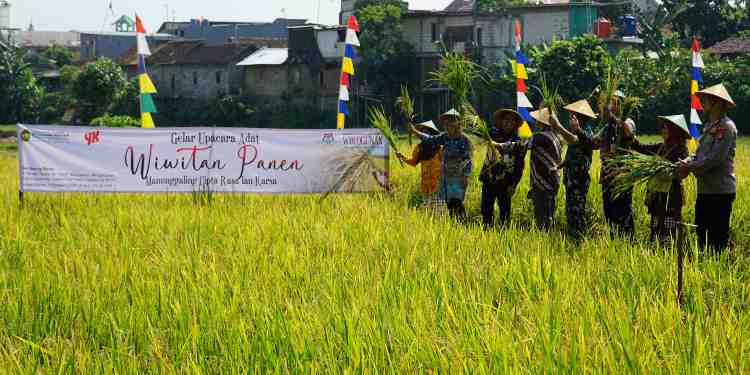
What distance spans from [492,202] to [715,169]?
2.28 m

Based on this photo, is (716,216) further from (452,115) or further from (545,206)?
(452,115)

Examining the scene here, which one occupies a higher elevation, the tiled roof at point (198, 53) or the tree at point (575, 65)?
the tiled roof at point (198, 53)

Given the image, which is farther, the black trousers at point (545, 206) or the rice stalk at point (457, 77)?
the rice stalk at point (457, 77)

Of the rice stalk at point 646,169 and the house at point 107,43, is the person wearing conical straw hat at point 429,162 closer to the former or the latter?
the rice stalk at point 646,169

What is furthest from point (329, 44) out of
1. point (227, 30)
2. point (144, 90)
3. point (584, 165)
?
point (584, 165)

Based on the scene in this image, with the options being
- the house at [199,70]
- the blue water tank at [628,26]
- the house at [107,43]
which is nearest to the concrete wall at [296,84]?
the house at [199,70]

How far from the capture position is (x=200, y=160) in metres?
10.0

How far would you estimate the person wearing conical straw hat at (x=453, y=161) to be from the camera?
8.30 meters

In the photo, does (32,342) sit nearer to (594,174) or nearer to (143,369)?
(143,369)

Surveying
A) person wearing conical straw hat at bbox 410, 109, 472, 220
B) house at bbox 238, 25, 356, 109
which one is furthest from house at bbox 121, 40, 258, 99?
person wearing conical straw hat at bbox 410, 109, 472, 220

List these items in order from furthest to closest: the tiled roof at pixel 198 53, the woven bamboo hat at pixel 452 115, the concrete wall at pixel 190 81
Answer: the tiled roof at pixel 198 53, the concrete wall at pixel 190 81, the woven bamboo hat at pixel 452 115

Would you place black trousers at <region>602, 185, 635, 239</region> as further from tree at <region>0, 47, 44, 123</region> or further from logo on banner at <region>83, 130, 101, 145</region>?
tree at <region>0, 47, 44, 123</region>

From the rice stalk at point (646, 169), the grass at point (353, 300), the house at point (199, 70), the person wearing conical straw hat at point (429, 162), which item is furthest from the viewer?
the house at point (199, 70)

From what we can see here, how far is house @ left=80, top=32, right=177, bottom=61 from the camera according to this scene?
74.9 m
